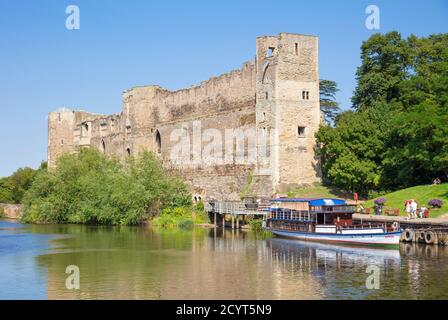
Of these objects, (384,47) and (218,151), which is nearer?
(384,47)

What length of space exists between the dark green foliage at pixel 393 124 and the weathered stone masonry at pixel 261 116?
6.65 ft

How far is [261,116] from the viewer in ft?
144

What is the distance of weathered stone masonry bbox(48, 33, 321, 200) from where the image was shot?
42969 millimetres

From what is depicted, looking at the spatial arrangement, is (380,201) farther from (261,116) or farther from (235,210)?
(261,116)

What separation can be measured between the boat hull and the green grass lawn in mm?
3985

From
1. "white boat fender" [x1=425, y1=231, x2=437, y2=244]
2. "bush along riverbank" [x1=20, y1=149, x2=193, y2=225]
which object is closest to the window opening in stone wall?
"bush along riverbank" [x1=20, y1=149, x2=193, y2=225]

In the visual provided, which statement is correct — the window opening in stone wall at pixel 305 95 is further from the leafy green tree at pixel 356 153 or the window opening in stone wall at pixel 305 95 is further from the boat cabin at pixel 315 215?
the boat cabin at pixel 315 215

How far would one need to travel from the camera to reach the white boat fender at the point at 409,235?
30.6 metres

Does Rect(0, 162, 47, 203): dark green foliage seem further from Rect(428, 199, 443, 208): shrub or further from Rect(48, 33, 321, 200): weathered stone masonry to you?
Rect(428, 199, 443, 208): shrub

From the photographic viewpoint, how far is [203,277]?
22.6 metres

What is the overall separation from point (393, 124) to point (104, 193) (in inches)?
829
